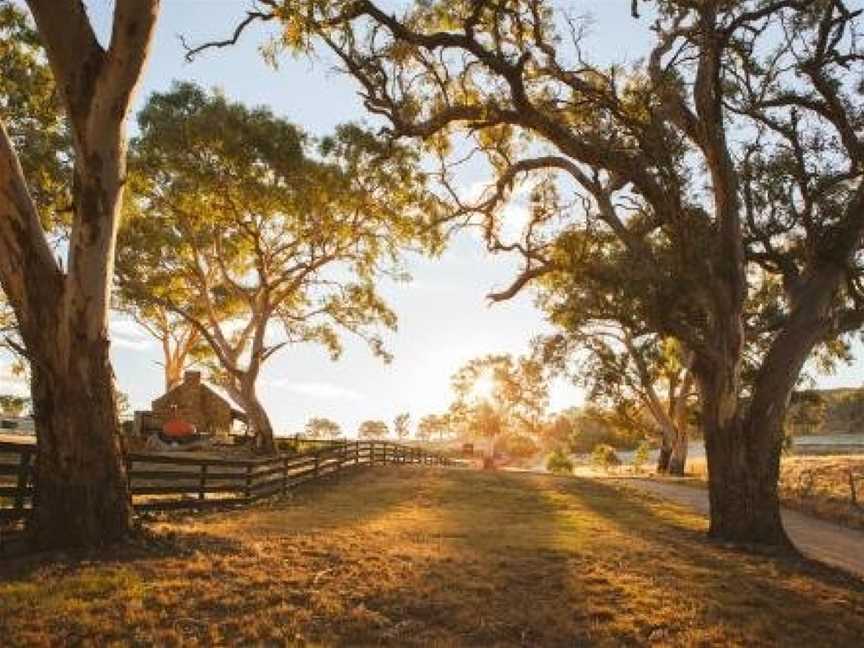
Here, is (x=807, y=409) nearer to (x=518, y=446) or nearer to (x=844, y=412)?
(x=844, y=412)

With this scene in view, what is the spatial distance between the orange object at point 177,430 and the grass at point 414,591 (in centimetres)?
2171

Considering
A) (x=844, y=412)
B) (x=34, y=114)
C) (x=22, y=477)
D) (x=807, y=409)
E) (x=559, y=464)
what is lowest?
(x=559, y=464)

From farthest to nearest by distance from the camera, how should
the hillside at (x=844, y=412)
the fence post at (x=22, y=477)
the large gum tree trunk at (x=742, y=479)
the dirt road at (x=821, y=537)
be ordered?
the hillside at (x=844, y=412)
the large gum tree trunk at (x=742, y=479)
the dirt road at (x=821, y=537)
the fence post at (x=22, y=477)

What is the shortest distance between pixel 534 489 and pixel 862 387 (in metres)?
65.8

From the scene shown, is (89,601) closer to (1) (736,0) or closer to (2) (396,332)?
(1) (736,0)

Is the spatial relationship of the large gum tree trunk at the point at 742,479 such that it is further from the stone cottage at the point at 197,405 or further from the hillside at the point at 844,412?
the hillside at the point at 844,412

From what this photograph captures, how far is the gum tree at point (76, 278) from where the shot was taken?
9938 millimetres

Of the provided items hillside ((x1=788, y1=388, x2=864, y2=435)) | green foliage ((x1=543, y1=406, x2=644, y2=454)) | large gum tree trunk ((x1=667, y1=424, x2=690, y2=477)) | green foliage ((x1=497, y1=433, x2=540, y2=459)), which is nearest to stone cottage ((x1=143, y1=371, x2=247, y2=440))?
large gum tree trunk ((x1=667, y1=424, x2=690, y2=477))

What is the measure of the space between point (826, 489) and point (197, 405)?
3027 cm

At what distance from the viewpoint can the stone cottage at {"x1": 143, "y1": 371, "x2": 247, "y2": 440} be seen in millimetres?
41375

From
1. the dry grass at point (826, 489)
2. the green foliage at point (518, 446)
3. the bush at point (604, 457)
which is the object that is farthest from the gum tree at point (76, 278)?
the green foliage at point (518, 446)

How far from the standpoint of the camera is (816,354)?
107 ft

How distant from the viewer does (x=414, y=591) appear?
9.50 metres

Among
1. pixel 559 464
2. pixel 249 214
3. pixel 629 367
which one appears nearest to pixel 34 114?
pixel 249 214
